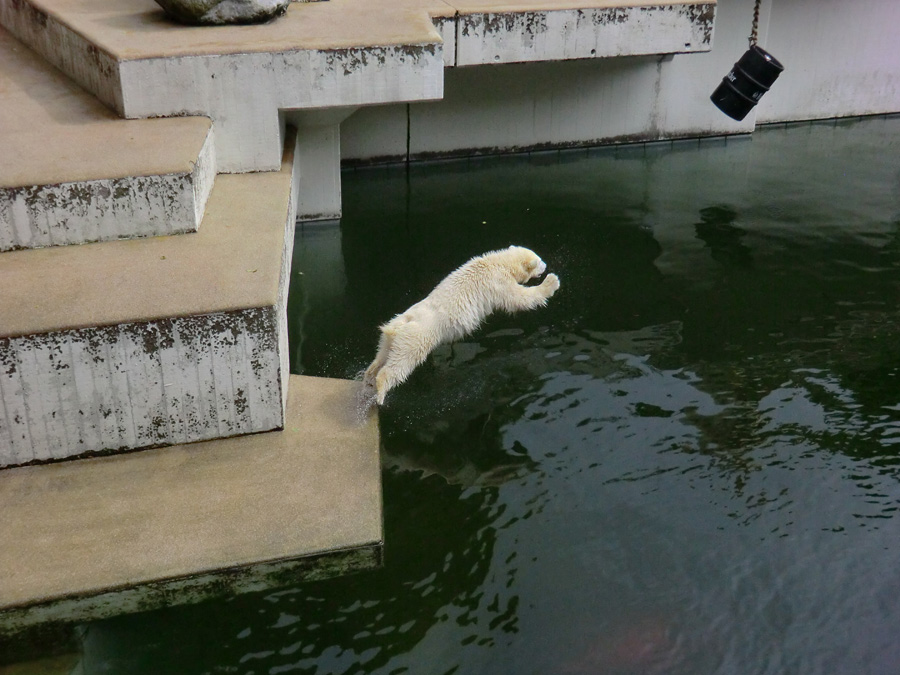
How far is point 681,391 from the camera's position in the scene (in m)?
5.68

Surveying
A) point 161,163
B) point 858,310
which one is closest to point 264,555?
point 161,163

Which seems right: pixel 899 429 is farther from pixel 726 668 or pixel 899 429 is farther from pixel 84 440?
pixel 84 440

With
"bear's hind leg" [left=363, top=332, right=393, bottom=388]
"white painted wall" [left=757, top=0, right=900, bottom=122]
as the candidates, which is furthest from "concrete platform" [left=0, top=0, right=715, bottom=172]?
"white painted wall" [left=757, top=0, right=900, bottom=122]

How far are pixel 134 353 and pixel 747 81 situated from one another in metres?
6.50

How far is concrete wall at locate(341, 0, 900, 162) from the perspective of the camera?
32.1 ft

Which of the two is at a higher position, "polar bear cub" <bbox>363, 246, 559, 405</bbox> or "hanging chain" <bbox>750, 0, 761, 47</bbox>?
"hanging chain" <bbox>750, 0, 761, 47</bbox>

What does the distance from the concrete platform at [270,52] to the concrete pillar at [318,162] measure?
0.79m

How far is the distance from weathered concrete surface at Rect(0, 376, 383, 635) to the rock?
377cm

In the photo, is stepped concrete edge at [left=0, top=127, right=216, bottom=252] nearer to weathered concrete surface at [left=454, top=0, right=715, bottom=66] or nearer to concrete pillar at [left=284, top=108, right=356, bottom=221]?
concrete pillar at [left=284, top=108, right=356, bottom=221]

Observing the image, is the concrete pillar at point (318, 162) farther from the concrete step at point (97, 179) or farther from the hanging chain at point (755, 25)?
the hanging chain at point (755, 25)

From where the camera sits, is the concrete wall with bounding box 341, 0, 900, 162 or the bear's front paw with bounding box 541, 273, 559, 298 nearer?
the bear's front paw with bounding box 541, 273, 559, 298

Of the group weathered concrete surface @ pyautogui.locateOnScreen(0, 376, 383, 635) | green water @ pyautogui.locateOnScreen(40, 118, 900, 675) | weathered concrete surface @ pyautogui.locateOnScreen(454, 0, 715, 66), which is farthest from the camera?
weathered concrete surface @ pyautogui.locateOnScreen(454, 0, 715, 66)

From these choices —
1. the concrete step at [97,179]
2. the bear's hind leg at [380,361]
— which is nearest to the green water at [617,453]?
the bear's hind leg at [380,361]

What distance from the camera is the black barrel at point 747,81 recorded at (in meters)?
8.44
